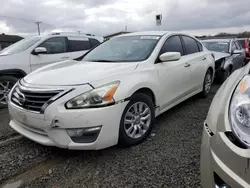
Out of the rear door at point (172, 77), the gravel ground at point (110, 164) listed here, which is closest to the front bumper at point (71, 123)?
the gravel ground at point (110, 164)

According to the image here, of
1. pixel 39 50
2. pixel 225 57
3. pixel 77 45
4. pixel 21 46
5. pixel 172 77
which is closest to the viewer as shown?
pixel 172 77

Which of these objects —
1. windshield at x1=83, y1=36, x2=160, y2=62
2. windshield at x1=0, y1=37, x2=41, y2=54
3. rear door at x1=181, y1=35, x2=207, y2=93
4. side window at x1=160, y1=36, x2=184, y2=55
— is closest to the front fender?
windshield at x1=83, y1=36, x2=160, y2=62

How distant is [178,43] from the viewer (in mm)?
4254

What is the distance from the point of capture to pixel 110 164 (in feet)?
8.68

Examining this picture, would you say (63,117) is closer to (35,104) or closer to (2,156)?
(35,104)

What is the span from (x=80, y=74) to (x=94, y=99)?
20.9 inches

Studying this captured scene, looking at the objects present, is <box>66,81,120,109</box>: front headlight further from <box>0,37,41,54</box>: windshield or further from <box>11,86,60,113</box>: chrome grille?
<box>0,37,41,54</box>: windshield

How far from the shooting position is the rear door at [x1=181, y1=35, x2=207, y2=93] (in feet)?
14.1

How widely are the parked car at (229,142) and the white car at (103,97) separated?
1253 millimetres

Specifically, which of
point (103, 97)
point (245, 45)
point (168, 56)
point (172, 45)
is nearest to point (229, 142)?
point (103, 97)

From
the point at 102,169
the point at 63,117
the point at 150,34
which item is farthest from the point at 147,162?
the point at 150,34

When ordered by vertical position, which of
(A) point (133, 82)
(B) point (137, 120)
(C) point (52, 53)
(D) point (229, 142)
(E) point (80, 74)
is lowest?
(B) point (137, 120)

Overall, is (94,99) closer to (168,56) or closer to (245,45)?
(168,56)

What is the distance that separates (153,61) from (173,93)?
0.71 meters
